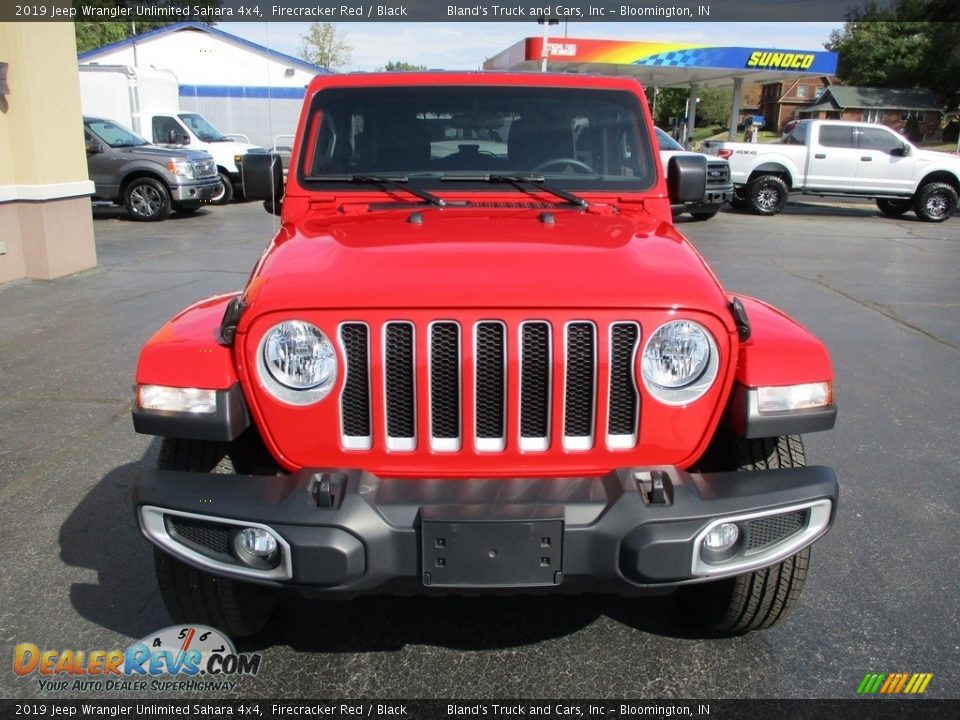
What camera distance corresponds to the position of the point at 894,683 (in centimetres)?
267

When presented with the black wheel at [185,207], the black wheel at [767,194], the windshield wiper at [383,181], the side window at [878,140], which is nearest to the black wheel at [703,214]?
the black wheel at [767,194]

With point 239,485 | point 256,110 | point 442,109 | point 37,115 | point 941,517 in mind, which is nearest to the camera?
point 239,485

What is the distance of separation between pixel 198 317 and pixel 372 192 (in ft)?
3.41

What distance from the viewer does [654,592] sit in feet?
7.48

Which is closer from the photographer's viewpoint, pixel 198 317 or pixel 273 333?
pixel 273 333

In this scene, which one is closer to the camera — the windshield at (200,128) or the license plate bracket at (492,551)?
the license plate bracket at (492,551)

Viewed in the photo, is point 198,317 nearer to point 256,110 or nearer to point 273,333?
point 273,333

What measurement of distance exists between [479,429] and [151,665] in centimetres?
141

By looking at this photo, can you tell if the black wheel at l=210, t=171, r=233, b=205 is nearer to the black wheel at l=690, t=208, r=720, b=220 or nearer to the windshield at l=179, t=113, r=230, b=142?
the windshield at l=179, t=113, r=230, b=142

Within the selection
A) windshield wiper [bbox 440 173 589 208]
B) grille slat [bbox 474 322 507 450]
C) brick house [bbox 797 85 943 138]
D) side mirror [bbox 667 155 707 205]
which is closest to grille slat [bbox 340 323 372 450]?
grille slat [bbox 474 322 507 450]

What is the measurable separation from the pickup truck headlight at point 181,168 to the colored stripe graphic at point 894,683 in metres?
14.1

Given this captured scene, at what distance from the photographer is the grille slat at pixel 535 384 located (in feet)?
7.41

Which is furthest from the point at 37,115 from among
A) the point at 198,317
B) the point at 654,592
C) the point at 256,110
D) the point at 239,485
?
the point at 256,110

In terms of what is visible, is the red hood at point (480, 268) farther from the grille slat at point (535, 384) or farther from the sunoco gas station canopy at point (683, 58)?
the sunoco gas station canopy at point (683, 58)
